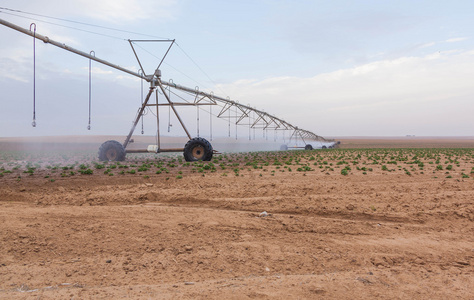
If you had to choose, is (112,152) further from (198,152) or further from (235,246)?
(235,246)

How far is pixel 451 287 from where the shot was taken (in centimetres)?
428

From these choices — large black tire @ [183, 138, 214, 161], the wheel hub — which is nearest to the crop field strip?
large black tire @ [183, 138, 214, 161]

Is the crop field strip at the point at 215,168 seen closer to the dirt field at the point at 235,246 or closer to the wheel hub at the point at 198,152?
the wheel hub at the point at 198,152

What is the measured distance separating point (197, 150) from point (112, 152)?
6.20m

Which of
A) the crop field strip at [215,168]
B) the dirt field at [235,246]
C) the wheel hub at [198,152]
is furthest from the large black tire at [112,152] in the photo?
the dirt field at [235,246]

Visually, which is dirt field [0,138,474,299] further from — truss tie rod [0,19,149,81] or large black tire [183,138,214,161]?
large black tire [183,138,214,161]

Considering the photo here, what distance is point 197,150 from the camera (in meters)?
21.8

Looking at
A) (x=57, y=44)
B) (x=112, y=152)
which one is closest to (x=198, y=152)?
(x=112, y=152)

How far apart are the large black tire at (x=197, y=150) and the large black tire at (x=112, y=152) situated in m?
4.59

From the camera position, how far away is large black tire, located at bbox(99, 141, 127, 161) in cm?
2202

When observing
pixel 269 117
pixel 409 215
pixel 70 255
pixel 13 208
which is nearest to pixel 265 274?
pixel 70 255

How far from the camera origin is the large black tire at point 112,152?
72.2ft

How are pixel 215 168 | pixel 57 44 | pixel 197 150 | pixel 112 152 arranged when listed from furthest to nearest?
1. pixel 112 152
2. pixel 197 150
3. pixel 215 168
4. pixel 57 44

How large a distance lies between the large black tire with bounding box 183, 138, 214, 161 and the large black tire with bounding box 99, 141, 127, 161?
15.1 ft
